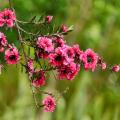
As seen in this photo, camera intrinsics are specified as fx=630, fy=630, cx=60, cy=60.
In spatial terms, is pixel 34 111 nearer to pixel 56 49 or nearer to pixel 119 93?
pixel 119 93

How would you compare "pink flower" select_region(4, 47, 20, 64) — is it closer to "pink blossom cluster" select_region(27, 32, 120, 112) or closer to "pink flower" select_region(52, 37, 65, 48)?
"pink blossom cluster" select_region(27, 32, 120, 112)

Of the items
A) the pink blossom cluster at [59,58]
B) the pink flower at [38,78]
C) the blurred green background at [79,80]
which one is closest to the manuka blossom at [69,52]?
the pink blossom cluster at [59,58]

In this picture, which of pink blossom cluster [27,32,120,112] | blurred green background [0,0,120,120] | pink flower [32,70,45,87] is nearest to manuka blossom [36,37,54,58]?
pink blossom cluster [27,32,120,112]

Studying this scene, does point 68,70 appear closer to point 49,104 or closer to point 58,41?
point 58,41

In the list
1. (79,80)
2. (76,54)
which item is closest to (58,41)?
(76,54)

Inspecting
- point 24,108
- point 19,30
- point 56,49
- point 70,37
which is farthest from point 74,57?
point 70,37

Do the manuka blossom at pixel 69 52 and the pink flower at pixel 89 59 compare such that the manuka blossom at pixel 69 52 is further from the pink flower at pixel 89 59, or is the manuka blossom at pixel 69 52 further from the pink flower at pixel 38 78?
the pink flower at pixel 38 78

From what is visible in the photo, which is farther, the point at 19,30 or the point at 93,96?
the point at 93,96
